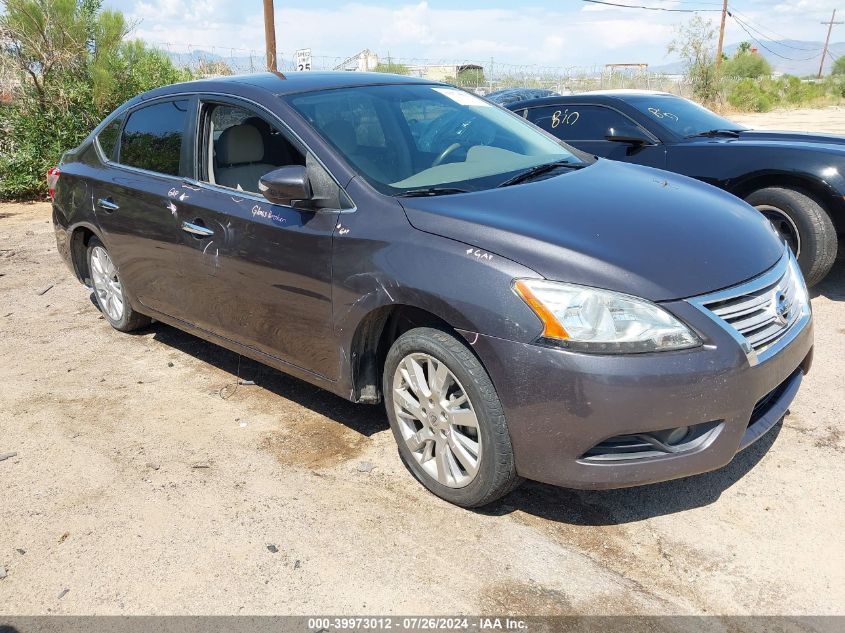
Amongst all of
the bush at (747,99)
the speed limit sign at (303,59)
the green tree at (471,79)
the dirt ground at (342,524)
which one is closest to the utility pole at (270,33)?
the speed limit sign at (303,59)

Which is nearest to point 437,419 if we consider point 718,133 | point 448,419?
point 448,419

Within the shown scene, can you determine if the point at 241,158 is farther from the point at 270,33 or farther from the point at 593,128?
the point at 270,33

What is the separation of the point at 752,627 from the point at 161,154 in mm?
3870

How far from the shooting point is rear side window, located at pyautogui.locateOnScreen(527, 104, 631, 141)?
687 centimetres

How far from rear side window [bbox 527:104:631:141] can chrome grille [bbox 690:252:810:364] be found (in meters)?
3.88

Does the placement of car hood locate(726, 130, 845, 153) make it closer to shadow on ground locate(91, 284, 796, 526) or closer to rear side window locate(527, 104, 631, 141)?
rear side window locate(527, 104, 631, 141)

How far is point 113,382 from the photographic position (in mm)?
4715

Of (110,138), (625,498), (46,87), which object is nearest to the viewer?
(625,498)

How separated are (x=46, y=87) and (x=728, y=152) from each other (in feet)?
32.7

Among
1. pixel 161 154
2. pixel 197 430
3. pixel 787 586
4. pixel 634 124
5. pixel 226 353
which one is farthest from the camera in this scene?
pixel 634 124

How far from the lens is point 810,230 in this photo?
18.4 feet

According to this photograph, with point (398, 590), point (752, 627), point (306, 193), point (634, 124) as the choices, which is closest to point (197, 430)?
point (306, 193)

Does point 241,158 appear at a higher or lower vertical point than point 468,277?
higher

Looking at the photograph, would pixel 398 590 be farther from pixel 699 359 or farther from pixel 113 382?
pixel 113 382
